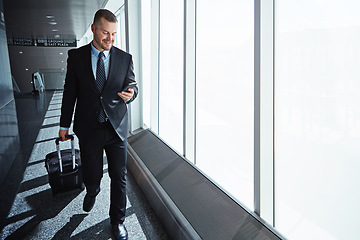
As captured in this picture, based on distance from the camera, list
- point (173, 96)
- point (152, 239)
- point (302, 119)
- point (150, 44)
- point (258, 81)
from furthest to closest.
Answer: point (150, 44), point (173, 96), point (152, 239), point (258, 81), point (302, 119)

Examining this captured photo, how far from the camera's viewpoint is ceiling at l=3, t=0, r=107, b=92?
6.85m

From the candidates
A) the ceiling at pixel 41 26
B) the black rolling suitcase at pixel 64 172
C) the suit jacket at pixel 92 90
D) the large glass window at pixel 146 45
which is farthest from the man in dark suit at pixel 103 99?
the ceiling at pixel 41 26

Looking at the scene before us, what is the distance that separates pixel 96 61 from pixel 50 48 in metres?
9.56

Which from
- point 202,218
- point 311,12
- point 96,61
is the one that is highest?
point 311,12

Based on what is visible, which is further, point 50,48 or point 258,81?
point 50,48

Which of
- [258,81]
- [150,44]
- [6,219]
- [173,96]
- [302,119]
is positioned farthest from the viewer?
[150,44]

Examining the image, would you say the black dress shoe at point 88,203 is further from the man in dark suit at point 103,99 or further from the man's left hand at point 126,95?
the man's left hand at point 126,95

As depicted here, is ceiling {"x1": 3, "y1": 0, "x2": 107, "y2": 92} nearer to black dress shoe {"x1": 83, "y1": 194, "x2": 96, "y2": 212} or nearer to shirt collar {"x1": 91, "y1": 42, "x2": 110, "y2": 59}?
shirt collar {"x1": 91, "y1": 42, "x2": 110, "y2": 59}

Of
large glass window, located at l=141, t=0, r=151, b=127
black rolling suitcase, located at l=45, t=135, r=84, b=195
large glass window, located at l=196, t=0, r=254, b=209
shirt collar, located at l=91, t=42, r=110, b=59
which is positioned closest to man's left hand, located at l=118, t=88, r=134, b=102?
shirt collar, located at l=91, t=42, r=110, b=59

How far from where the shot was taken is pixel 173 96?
13.1 feet

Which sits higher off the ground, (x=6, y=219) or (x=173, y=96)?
(x=173, y=96)

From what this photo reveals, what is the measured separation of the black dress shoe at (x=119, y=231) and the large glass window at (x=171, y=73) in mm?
1458

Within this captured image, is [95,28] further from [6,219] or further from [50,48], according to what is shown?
[50,48]

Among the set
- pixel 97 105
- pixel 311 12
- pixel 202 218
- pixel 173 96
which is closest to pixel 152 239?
pixel 202 218
